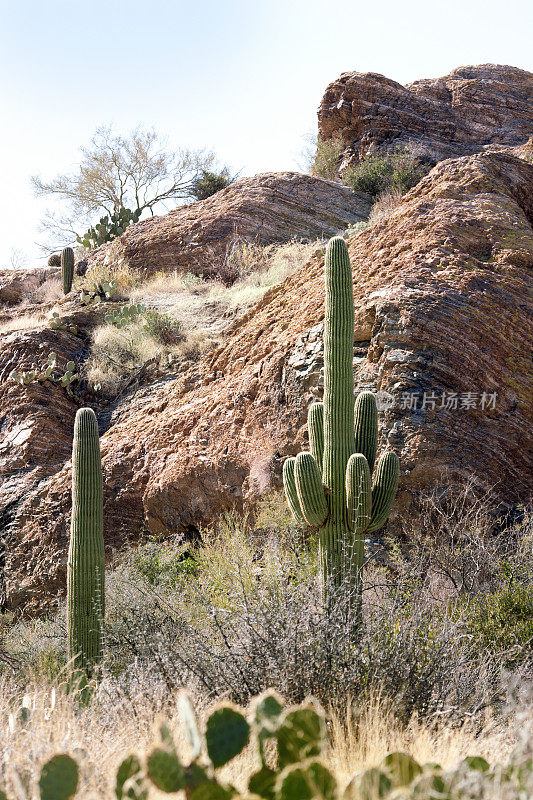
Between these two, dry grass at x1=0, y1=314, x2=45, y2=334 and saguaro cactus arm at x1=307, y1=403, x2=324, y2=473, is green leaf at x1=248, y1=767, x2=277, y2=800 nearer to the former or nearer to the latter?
saguaro cactus arm at x1=307, y1=403, x2=324, y2=473

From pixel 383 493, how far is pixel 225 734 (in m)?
3.93

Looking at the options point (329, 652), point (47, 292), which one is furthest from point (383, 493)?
point (47, 292)

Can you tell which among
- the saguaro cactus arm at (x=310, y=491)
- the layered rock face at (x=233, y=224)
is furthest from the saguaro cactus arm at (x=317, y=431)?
the layered rock face at (x=233, y=224)

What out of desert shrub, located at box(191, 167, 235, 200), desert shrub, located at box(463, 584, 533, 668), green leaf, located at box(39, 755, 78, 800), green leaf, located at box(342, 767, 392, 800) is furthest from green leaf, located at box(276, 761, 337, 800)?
desert shrub, located at box(191, 167, 235, 200)

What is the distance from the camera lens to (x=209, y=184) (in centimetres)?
2934

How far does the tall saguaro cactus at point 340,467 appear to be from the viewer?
6.31m

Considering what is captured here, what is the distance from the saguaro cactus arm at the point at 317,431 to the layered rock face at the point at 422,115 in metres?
18.9

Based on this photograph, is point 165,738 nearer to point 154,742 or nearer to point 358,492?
point 154,742

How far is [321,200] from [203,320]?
774 centimetres

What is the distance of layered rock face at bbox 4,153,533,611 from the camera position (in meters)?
8.33

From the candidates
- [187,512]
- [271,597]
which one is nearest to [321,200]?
[187,512]

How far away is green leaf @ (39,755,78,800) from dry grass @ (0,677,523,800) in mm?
246

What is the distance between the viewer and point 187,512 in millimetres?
10180

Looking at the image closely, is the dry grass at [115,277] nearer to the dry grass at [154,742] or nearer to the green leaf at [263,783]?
the dry grass at [154,742]
